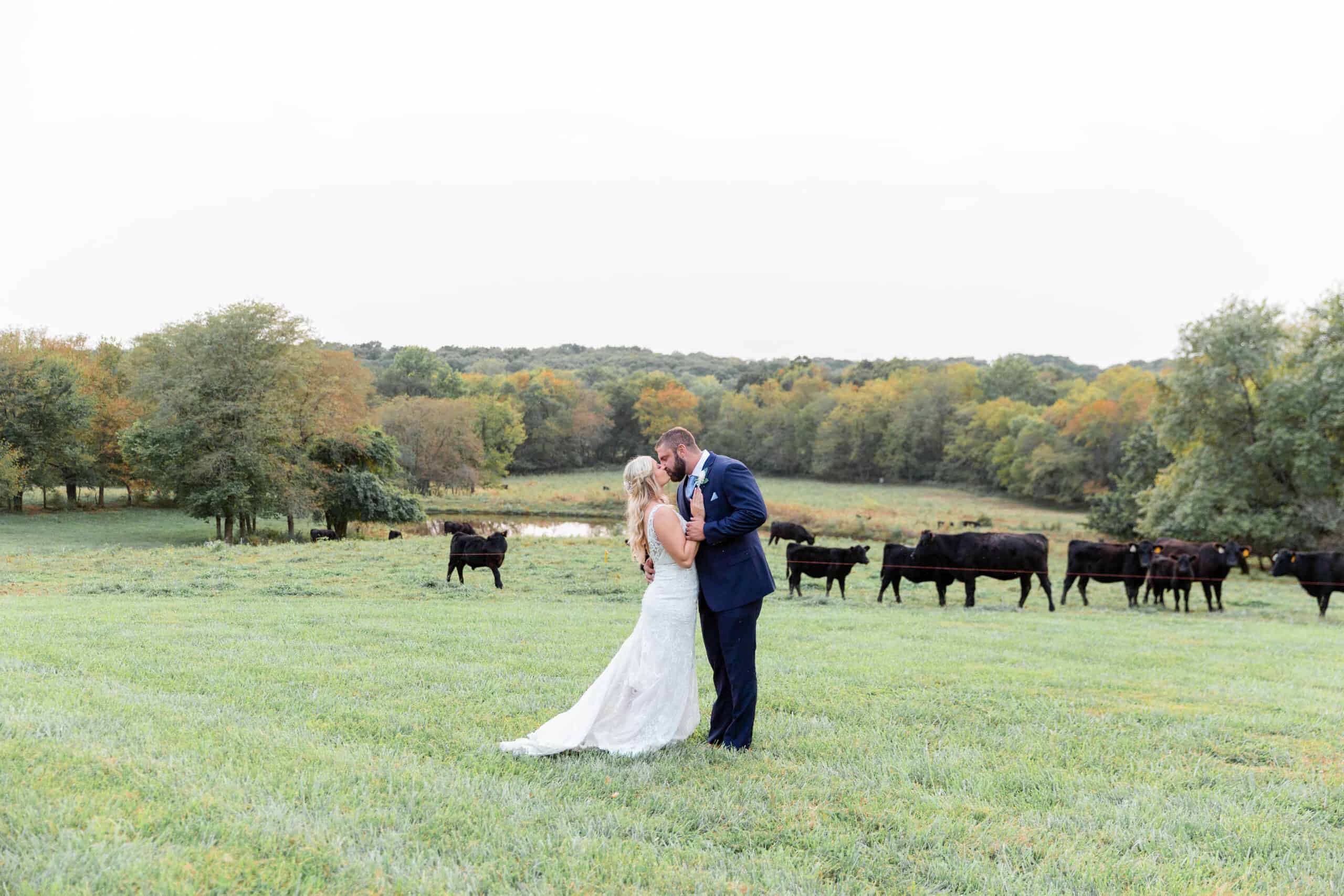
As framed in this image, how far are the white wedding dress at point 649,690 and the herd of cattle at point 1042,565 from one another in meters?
14.1

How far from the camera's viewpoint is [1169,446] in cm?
3691

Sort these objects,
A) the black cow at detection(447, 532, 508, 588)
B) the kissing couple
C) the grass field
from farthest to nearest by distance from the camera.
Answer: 1. the black cow at detection(447, 532, 508, 588)
2. the kissing couple
3. the grass field

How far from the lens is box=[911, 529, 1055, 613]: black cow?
1942 centimetres

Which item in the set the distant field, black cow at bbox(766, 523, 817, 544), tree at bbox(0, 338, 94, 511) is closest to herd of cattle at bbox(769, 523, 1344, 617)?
black cow at bbox(766, 523, 817, 544)

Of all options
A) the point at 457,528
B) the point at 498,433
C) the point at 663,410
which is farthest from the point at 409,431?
the point at 663,410

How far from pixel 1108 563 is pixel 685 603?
61.5 feet

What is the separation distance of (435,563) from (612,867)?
20.3 metres

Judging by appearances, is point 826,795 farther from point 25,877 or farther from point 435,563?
point 435,563

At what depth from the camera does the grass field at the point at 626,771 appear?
148 inches

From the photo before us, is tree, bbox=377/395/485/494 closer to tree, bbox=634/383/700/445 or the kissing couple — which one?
tree, bbox=634/383/700/445

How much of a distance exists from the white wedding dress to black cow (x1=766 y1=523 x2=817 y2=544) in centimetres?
2571

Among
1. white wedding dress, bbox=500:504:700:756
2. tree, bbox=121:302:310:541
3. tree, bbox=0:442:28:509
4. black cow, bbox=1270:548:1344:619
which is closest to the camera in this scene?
white wedding dress, bbox=500:504:700:756

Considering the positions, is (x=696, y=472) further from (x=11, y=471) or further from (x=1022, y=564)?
(x=11, y=471)

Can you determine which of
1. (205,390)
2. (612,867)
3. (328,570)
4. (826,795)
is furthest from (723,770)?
(205,390)
